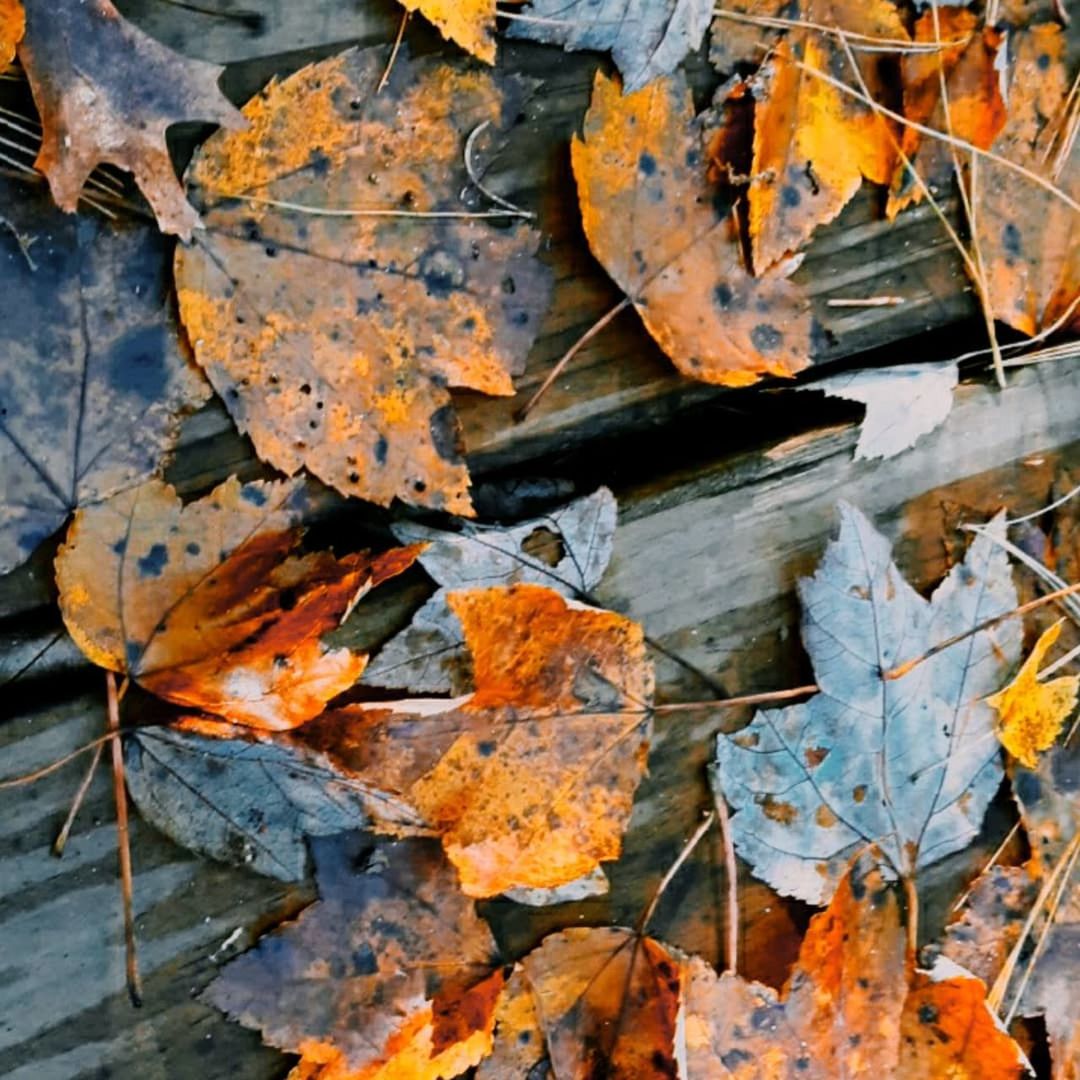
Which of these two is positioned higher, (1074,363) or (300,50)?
(300,50)

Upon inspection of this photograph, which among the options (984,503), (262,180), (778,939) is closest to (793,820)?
(778,939)

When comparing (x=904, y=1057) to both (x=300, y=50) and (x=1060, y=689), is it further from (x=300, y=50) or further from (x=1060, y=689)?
(x=300, y=50)

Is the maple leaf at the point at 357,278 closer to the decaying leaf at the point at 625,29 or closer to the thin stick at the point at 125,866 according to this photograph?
the decaying leaf at the point at 625,29

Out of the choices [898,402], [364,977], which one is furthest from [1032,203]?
[364,977]

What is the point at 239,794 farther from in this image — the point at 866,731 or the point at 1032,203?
the point at 1032,203

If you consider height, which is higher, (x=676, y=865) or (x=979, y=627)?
(x=979, y=627)

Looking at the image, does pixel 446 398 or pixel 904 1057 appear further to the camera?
pixel 904 1057

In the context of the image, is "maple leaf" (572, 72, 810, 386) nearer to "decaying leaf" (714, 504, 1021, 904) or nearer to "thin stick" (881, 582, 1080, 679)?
"decaying leaf" (714, 504, 1021, 904)

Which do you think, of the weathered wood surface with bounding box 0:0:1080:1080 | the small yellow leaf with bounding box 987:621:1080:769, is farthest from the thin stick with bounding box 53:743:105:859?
the small yellow leaf with bounding box 987:621:1080:769
